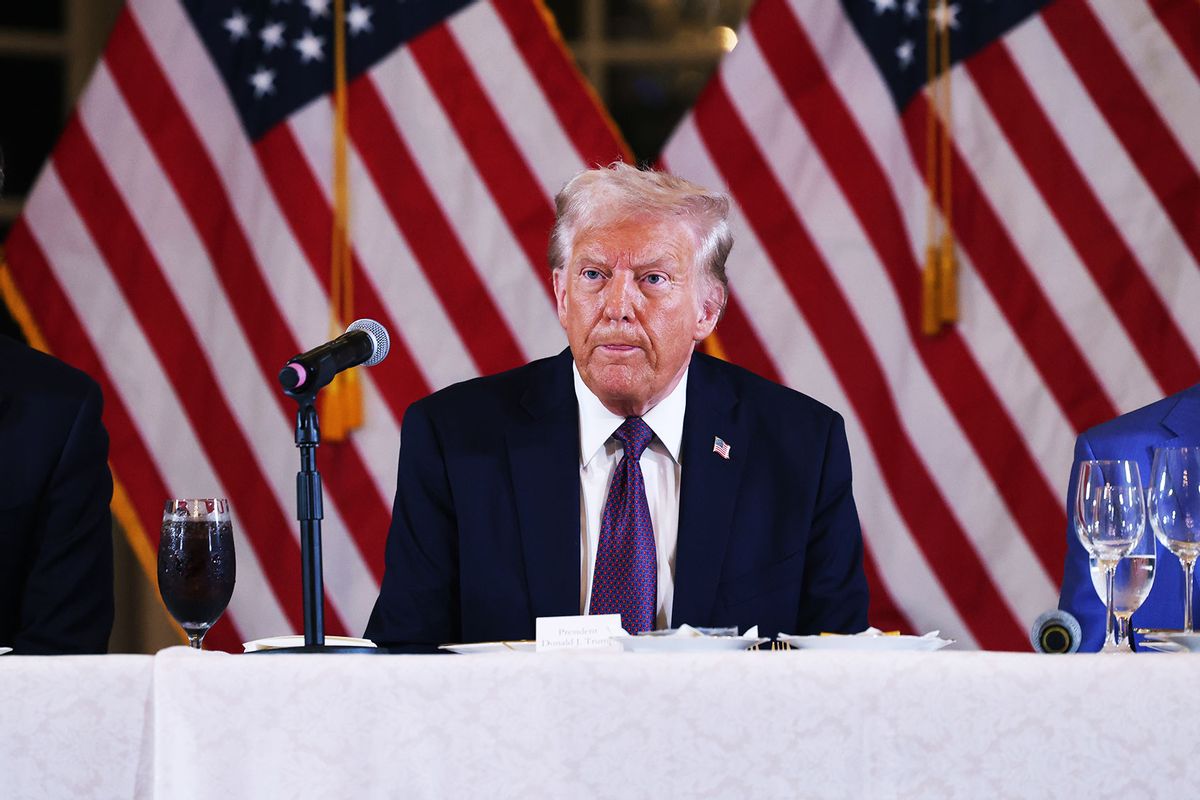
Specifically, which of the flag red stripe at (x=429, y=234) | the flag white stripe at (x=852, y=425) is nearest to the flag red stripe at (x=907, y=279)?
the flag white stripe at (x=852, y=425)

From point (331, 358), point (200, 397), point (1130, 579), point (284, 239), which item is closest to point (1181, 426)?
point (1130, 579)

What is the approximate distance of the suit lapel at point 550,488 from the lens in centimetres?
205

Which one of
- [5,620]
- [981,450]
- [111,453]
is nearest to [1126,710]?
[5,620]

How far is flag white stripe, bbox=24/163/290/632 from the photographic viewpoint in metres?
3.61

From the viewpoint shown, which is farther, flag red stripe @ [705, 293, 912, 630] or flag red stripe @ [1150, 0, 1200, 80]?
flag red stripe @ [705, 293, 912, 630]

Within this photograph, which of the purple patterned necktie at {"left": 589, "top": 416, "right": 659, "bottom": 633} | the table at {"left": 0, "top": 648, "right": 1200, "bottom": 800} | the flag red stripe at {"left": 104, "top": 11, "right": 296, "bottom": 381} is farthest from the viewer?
the flag red stripe at {"left": 104, "top": 11, "right": 296, "bottom": 381}

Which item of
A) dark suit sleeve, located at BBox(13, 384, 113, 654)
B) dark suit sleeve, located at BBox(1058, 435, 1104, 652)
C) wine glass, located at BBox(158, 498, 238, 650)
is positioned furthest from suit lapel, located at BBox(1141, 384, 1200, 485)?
dark suit sleeve, located at BBox(13, 384, 113, 654)

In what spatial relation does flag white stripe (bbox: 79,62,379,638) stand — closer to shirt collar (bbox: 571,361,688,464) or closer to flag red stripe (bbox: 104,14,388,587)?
flag red stripe (bbox: 104,14,388,587)

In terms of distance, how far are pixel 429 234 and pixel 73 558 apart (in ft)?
5.37

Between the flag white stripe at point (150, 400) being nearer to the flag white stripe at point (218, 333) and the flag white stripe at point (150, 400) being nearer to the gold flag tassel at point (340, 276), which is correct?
the flag white stripe at point (218, 333)

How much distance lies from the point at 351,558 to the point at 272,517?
225 mm

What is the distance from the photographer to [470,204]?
3.59m

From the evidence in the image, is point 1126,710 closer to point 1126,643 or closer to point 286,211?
point 1126,643

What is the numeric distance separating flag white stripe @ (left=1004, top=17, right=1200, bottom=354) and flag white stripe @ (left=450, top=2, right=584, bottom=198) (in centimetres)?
110
